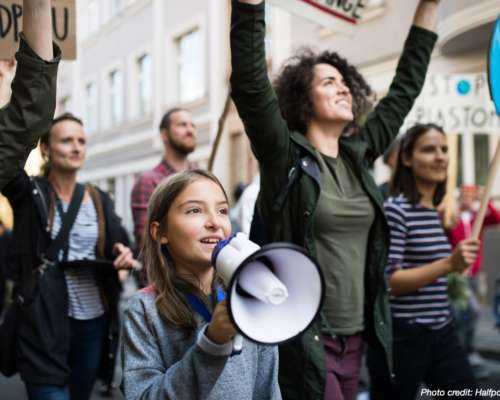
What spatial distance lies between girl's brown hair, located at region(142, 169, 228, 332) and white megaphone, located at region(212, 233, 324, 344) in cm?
40

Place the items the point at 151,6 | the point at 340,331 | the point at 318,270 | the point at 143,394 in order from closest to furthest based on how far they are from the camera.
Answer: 1. the point at 318,270
2. the point at 143,394
3. the point at 340,331
4. the point at 151,6

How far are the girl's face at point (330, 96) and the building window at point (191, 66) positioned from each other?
16.0 metres

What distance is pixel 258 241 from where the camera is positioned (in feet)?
8.66

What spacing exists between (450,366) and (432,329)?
17 cm

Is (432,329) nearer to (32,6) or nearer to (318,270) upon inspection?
(318,270)

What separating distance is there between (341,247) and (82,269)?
1400 millimetres

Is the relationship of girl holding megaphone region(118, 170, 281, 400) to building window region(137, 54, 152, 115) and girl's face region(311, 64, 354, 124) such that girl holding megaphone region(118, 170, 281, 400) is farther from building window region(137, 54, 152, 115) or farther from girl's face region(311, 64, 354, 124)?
building window region(137, 54, 152, 115)

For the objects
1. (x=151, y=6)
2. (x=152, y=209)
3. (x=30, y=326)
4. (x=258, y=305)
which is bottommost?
(x=30, y=326)

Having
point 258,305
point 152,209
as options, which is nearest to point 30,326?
point 152,209

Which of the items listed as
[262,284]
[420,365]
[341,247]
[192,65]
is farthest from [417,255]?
[192,65]

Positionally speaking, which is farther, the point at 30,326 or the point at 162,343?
the point at 30,326

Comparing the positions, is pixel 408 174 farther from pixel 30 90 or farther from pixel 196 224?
pixel 30 90

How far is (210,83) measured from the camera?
18.2m

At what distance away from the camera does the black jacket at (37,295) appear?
3234 mm
